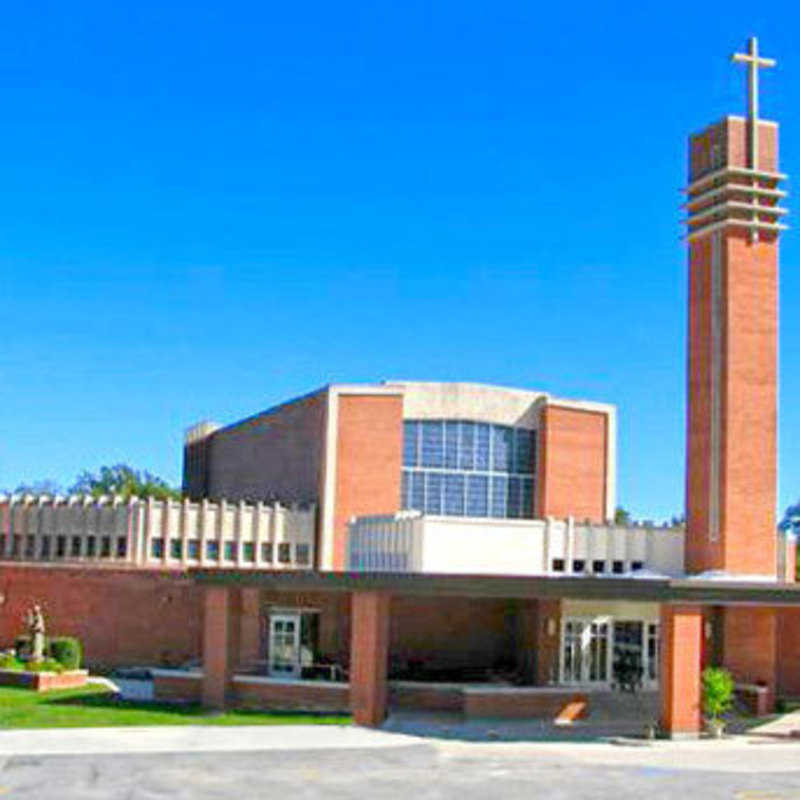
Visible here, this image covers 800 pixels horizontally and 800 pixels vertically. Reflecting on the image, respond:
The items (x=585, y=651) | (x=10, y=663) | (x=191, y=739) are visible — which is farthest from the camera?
(x=10, y=663)

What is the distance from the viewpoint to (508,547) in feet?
152

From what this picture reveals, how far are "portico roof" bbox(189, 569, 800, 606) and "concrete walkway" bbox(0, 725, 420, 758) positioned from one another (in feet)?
12.1

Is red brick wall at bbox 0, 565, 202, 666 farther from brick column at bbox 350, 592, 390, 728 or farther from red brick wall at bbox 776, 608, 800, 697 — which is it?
red brick wall at bbox 776, 608, 800, 697

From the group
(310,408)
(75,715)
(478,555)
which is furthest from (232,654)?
(310,408)

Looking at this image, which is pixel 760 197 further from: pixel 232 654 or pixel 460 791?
pixel 460 791

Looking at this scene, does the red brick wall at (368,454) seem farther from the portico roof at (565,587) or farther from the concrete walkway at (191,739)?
the concrete walkway at (191,739)

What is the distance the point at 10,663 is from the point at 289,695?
9902 millimetres

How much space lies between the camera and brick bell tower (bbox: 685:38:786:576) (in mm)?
41438

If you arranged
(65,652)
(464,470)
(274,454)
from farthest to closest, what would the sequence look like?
(274,454)
(464,470)
(65,652)

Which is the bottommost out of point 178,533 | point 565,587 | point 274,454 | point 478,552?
point 565,587

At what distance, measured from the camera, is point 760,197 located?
42781 millimetres

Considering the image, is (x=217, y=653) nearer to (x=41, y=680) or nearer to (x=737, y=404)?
(x=41, y=680)

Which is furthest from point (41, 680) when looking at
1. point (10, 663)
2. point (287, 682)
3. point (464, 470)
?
point (464, 470)

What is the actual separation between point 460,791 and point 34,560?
34160 millimetres
